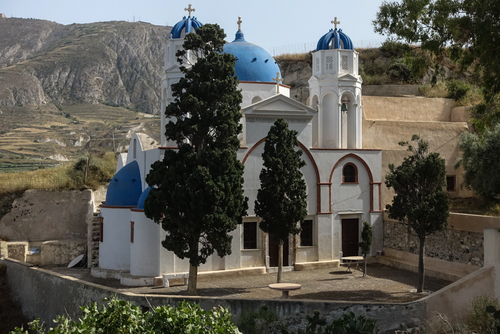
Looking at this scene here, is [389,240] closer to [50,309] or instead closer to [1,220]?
[50,309]

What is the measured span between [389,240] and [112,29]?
9029 cm

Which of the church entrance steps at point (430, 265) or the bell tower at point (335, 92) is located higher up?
the bell tower at point (335, 92)

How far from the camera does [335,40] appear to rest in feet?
69.3

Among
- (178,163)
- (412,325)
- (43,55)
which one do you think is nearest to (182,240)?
(178,163)

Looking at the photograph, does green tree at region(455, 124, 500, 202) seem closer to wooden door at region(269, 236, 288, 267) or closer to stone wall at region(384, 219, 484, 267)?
stone wall at region(384, 219, 484, 267)

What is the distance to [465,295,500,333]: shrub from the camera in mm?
11794

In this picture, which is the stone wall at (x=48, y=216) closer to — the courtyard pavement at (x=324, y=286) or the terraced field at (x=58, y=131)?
the courtyard pavement at (x=324, y=286)

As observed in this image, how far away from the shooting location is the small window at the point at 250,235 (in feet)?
61.9

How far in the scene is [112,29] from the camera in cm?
10019

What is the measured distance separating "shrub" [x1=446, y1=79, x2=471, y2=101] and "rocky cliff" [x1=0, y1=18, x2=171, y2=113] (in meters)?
57.9

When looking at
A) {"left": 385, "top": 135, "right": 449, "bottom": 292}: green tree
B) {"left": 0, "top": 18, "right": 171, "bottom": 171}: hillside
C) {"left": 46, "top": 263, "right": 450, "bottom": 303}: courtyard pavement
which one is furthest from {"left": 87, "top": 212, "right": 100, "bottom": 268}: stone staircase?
{"left": 0, "top": 18, "right": 171, "bottom": 171}: hillside

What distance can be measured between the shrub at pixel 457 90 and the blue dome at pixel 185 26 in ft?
49.5

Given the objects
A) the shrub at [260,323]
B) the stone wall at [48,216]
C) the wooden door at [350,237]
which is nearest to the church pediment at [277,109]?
the wooden door at [350,237]

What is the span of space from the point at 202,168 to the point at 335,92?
823 centimetres
